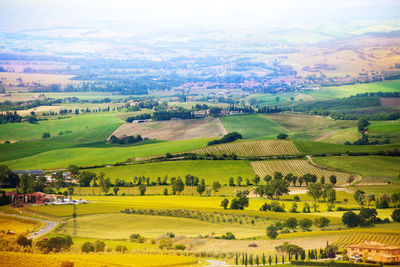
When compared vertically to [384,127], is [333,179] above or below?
below

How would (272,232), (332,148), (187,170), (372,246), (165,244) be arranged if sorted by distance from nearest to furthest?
(372,246)
(165,244)
(272,232)
(187,170)
(332,148)

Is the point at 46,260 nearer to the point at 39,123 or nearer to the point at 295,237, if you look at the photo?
the point at 295,237

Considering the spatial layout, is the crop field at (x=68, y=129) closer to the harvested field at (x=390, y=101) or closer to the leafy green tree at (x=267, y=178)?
the leafy green tree at (x=267, y=178)

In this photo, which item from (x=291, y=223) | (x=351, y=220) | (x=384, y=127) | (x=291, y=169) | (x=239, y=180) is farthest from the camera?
(x=384, y=127)

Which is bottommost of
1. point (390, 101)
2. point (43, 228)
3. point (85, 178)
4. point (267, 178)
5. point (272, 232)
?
point (43, 228)

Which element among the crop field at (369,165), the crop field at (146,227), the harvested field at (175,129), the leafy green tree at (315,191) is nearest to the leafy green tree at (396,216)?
the leafy green tree at (315,191)

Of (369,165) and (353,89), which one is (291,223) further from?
(353,89)

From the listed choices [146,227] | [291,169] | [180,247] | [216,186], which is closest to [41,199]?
[146,227]
